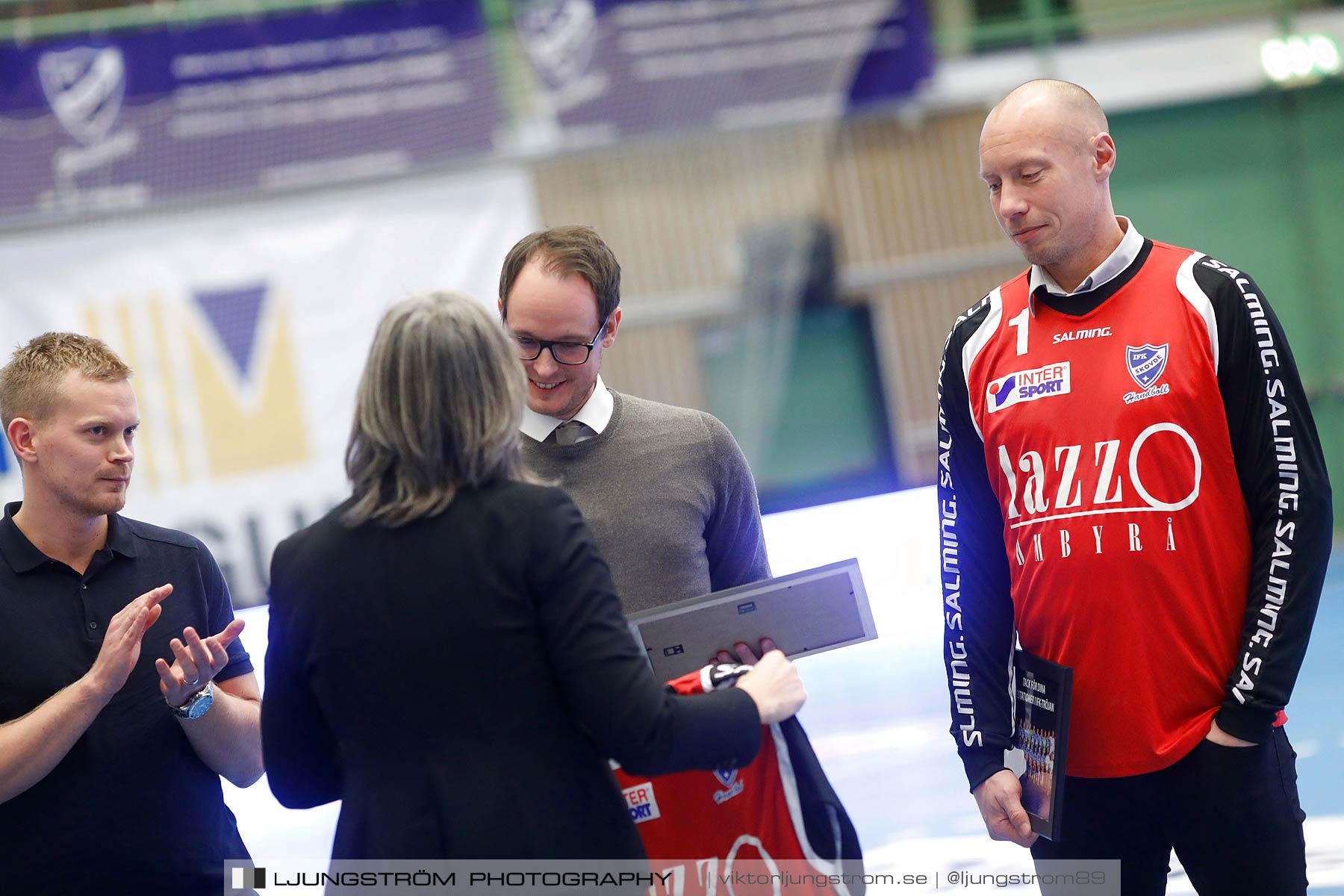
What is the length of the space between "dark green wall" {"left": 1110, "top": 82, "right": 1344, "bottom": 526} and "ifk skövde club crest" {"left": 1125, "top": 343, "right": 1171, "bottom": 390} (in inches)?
330

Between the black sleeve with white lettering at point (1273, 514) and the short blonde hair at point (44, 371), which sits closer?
the black sleeve with white lettering at point (1273, 514)

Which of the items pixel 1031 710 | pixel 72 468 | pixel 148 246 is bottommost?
pixel 1031 710

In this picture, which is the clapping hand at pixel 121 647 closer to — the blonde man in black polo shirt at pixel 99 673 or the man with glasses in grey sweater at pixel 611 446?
the blonde man in black polo shirt at pixel 99 673

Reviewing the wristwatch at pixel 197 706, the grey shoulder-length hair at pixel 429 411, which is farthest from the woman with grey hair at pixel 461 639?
the wristwatch at pixel 197 706

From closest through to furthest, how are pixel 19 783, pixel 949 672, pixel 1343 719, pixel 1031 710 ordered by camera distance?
1. pixel 19 783
2. pixel 1031 710
3. pixel 949 672
4. pixel 1343 719

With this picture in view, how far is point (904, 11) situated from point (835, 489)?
3.75 m

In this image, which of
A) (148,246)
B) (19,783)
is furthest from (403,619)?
(148,246)

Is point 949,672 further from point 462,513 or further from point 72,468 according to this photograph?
point 72,468

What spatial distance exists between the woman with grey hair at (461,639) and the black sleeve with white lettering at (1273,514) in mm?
924

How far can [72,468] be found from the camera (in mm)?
2061

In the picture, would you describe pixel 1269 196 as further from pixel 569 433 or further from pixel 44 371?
pixel 44 371

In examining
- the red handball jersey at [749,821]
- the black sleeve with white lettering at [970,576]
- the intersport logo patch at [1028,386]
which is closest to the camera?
the red handball jersey at [749,821]

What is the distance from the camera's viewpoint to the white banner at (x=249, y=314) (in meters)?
8.11

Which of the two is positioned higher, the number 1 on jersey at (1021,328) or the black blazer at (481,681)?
the number 1 on jersey at (1021,328)
